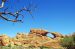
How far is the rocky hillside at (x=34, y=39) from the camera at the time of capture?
10888 cm

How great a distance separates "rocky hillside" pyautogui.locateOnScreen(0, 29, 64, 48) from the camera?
108875 millimetres

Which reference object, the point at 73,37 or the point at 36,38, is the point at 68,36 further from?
the point at 36,38

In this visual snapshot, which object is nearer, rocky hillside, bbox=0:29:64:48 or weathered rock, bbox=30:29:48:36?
rocky hillside, bbox=0:29:64:48

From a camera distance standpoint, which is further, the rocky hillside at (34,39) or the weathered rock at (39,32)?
the weathered rock at (39,32)

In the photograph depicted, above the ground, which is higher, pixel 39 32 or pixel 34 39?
pixel 39 32

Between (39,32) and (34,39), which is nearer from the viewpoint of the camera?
(34,39)

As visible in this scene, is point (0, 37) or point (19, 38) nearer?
point (0, 37)

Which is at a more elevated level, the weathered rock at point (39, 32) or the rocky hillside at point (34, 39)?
the weathered rock at point (39, 32)

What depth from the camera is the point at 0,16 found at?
1511 cm

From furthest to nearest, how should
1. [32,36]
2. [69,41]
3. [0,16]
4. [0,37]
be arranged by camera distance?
[32,36] → [0,37] → [69,41] → [0,16]

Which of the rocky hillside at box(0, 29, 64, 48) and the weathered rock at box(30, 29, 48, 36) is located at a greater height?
the weathered rock at box(30, 29, 48, 36)

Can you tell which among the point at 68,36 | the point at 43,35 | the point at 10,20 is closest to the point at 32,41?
the point at 43,35

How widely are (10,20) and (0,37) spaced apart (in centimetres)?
9440

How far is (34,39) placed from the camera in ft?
396
